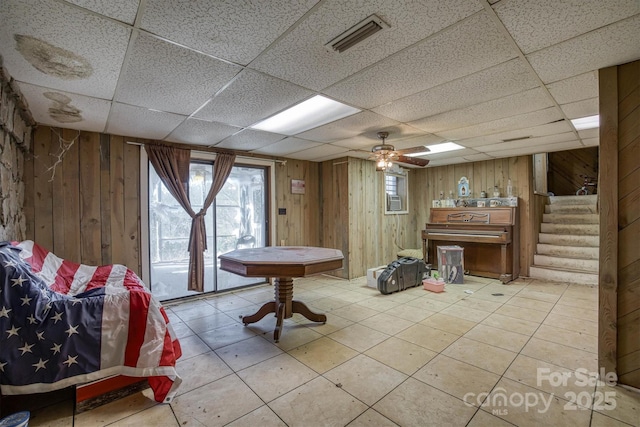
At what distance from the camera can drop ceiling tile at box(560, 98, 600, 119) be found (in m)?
2.67

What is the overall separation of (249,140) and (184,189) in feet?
3.76

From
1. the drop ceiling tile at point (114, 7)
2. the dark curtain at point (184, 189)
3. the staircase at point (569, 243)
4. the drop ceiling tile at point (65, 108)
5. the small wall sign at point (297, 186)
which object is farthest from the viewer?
the small wall sign at point (297, 186)

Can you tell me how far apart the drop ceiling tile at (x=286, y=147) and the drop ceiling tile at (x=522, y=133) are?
2250 mm

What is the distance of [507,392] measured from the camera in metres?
1.93

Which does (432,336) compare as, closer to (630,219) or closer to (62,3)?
(630,219)

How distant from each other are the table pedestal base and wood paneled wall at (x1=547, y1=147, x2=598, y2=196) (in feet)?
28.3

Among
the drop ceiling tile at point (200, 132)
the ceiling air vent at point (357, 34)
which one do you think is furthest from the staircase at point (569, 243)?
the drop ceiling tile at point (200, 132)

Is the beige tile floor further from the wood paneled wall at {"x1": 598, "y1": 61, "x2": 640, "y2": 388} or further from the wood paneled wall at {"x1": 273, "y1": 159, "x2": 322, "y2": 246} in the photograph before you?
the wood paneled wall at {"x1": 273, "y1": 159, "x2": 322, "y2": 246}

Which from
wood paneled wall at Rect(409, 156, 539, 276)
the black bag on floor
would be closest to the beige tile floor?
the black bag on floor

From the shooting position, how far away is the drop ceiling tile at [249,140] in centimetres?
366

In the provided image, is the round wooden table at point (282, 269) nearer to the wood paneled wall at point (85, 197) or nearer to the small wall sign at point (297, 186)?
the wood paneled wall at point (85, 197)

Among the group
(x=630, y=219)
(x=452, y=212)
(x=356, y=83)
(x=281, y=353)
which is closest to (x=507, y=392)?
(x=630, y=219)

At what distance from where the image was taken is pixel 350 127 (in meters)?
3.39

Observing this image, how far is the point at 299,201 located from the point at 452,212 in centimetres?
298
